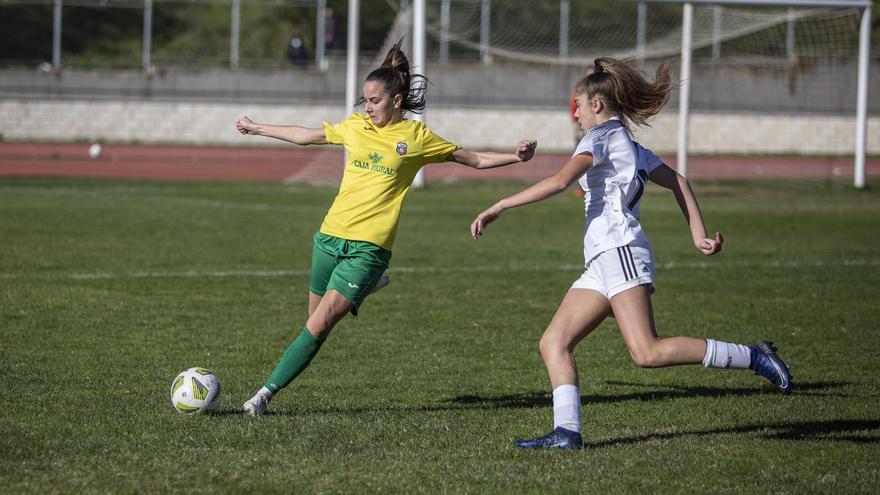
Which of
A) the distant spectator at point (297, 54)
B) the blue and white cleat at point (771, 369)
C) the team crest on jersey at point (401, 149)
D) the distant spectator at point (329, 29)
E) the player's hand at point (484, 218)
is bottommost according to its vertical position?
the blue and white cleat at point (771, 369)

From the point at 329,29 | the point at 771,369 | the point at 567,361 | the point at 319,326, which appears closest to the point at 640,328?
the point at 567,361

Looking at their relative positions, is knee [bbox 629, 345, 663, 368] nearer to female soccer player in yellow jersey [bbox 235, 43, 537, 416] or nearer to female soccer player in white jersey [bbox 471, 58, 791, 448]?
female soccer player in white jersey [bbox 471, 58, 791, 448]

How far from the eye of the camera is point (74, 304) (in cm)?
956

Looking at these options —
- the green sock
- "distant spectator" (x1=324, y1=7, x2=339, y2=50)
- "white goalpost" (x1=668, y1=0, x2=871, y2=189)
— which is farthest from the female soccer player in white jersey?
"distant spectator" (x1=324, y1=7, x2=339, y2=50)

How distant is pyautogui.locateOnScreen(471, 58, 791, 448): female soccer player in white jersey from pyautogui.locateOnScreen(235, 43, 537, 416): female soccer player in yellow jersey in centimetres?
66

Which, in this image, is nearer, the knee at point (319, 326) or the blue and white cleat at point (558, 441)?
the blue and white cleat at point (558, 441)

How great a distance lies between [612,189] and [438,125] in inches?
1185

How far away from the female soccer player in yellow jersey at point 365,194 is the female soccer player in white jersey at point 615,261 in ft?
2.18

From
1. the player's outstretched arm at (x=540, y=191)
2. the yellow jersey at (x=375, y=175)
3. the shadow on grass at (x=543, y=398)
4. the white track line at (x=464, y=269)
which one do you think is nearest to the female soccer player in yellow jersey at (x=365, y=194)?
the yellow jersey at (x=375, y=175)

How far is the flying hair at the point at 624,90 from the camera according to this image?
5707 mm

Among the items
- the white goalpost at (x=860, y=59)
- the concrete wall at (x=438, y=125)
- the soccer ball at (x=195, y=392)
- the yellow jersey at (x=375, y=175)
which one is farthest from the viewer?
the concrete wall at (x=438, y=125)

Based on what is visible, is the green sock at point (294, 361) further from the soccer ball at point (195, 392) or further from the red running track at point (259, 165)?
the red running track at point (259, 165)

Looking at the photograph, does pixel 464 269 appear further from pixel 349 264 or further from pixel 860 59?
pixel 860 59

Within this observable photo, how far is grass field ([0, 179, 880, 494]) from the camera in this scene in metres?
5.21
